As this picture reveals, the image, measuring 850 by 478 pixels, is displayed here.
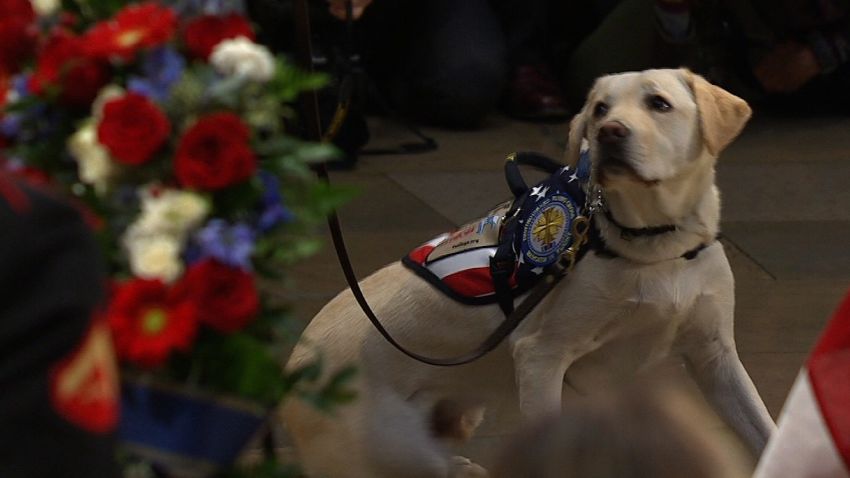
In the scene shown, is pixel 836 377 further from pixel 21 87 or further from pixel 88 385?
pixel 21 87

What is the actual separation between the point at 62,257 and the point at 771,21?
6.42m

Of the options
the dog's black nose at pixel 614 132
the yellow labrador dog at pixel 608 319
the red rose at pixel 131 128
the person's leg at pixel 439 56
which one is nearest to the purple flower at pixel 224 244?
the red rose at pixel 131 128

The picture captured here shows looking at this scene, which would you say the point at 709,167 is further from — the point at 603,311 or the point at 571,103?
the point at 571,103

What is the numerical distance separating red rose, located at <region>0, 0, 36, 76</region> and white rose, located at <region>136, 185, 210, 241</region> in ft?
1.02

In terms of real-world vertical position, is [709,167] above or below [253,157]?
below

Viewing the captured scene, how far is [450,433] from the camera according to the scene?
3.81 metres

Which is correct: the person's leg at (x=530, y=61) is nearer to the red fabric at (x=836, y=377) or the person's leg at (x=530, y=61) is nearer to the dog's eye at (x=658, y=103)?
the dog's eye at (x=658, y=103)

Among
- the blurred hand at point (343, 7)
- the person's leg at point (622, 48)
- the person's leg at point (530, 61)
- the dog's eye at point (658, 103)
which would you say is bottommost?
the person's leg at point (530, 61)

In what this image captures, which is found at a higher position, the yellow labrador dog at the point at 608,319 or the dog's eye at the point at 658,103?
the dog's eye at the point at 658,103

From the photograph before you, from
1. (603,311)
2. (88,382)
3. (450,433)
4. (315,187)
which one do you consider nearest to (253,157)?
(315,187)

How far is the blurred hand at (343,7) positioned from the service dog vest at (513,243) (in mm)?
1745

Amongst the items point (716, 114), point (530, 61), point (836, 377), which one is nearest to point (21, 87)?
point (836, 377)

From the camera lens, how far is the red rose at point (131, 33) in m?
1.68

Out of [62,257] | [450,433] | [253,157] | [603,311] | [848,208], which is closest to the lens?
[62,257]
